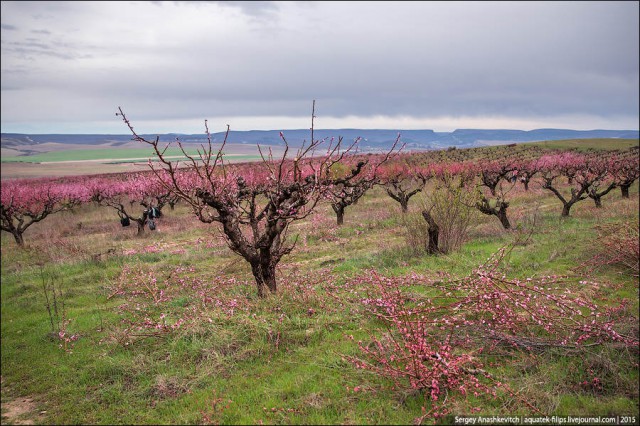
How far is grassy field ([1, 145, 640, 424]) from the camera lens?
16.7 ft

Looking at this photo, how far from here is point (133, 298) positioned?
10.8 m

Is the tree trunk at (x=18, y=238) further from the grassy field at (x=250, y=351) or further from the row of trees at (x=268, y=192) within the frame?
the grassy field at (x=250, y=351)

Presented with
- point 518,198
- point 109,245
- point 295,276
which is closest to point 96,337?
point 295,276

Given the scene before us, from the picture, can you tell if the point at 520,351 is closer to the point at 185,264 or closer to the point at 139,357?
the point at 139,357

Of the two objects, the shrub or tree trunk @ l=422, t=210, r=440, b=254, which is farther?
the shrub

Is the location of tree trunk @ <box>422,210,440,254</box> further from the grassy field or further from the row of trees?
the grassy field

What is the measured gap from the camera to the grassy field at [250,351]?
16.7 feet

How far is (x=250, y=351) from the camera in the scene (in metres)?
6.85

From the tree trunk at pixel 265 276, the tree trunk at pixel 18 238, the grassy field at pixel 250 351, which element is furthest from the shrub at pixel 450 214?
the tree trunk at pixel 18 238

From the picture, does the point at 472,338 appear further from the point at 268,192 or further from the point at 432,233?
the point at 432,233

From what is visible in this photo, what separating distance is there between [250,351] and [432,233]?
8731mm

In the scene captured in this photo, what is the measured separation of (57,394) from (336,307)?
17.7ft

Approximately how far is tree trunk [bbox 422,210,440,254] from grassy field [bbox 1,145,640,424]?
2.05ft

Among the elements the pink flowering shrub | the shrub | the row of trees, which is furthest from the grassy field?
the row of trees
